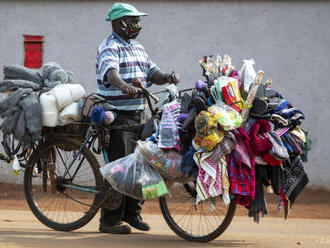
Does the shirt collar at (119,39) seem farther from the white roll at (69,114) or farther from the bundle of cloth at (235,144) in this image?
the bundle of cloth at (235,144)

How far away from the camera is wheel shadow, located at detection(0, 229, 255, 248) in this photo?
6.60 meters

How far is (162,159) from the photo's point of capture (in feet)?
21.5

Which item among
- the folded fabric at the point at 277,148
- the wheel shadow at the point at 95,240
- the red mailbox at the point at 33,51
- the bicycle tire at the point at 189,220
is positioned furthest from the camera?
the red mailbox at the point at 33,51

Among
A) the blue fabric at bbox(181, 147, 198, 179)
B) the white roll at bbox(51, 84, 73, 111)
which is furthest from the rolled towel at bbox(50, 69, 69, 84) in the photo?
the blue fabric at bbox(181, 147, 198, 179)

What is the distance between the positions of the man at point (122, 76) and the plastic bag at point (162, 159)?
1.94ft

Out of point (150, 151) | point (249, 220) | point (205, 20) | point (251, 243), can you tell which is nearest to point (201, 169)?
point (150, 151)

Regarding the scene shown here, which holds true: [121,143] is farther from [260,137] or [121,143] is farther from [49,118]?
[260,137]

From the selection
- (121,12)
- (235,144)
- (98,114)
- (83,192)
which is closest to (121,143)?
(98,114)

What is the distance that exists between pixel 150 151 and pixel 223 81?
32.8 inches

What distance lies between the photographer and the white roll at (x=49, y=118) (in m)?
7.21

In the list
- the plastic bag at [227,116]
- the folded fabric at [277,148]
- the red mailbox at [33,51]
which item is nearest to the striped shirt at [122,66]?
the plastic bag at [227,116]

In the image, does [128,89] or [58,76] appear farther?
[58,76]

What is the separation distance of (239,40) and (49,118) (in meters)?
5.69

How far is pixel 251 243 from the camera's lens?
6895mm
